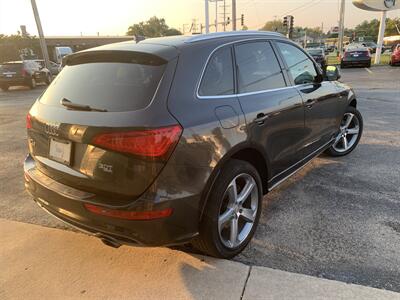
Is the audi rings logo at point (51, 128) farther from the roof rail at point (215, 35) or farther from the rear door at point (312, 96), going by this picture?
the rear door at point (312, 96)

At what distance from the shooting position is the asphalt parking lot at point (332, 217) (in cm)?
287

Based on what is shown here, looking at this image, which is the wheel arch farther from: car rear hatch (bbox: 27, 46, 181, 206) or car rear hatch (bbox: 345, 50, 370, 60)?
car rear hatch (bbox: 345, 50, 370, 60)

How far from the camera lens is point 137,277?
2795 millimetres

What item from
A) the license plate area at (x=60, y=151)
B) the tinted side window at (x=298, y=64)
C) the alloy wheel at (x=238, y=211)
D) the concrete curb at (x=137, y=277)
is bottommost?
the concrete curb at (x=137, y=277)

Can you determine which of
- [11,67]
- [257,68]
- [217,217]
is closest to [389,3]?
[11,67]

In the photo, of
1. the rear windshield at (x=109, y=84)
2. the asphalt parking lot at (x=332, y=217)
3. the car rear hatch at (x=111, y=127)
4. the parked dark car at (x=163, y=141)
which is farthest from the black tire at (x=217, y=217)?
the rear windshield at (x=109, y=84)

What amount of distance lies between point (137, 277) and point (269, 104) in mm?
1858

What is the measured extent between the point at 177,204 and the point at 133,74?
→ 98 centimetres

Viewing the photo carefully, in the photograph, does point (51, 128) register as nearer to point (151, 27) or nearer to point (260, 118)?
point (260, 118)

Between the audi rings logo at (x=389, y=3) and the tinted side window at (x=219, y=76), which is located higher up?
the audi rings logo at (x=389, y=3)

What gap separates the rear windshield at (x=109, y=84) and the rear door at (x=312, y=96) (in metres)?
1.80

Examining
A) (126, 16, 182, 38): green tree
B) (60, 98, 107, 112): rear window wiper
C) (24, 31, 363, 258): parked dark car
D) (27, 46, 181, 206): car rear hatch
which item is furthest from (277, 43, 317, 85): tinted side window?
(126, 16, 182, 38): green tree

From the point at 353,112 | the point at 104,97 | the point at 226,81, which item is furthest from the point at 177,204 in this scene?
the point at 353,112

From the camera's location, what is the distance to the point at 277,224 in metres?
3.50
